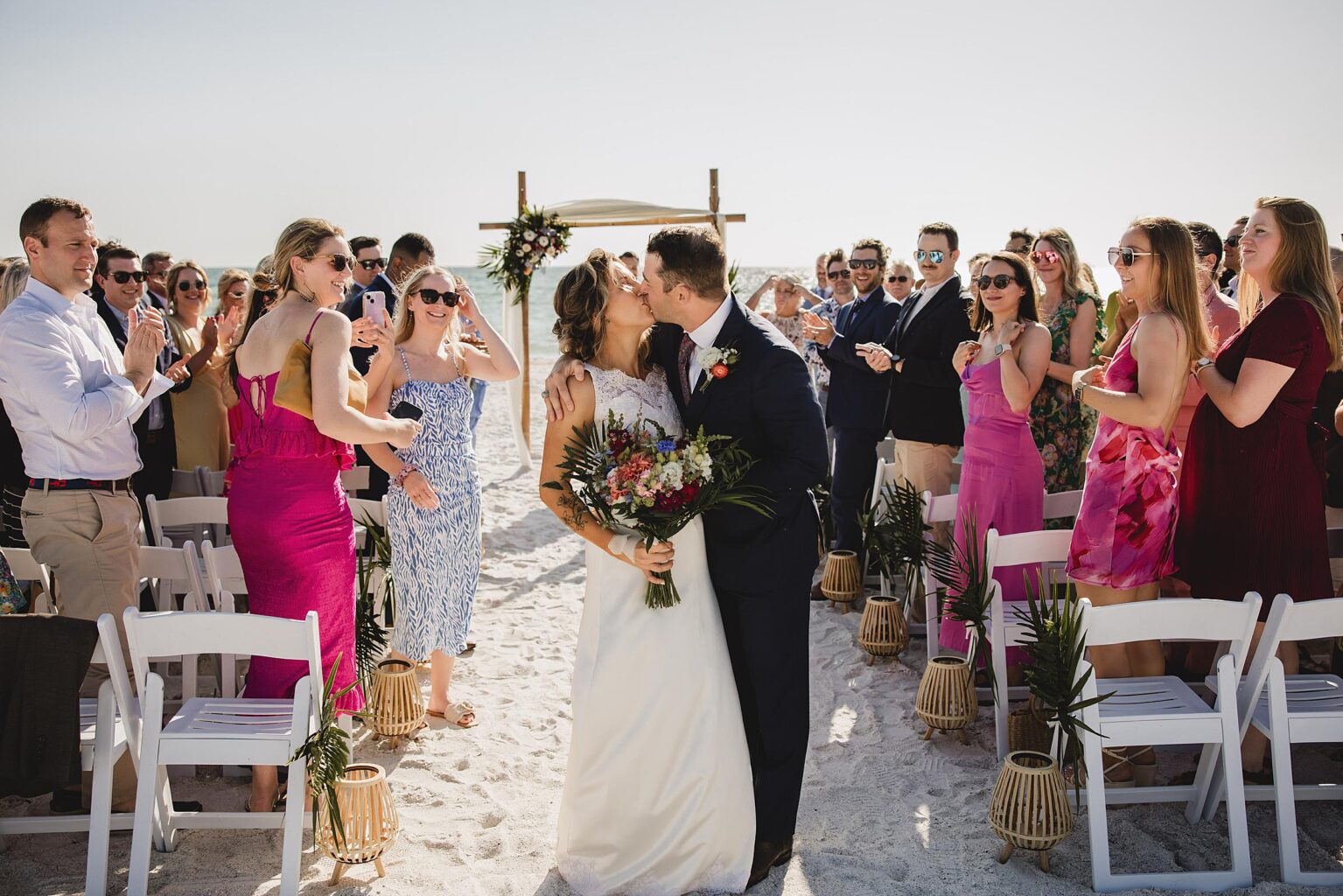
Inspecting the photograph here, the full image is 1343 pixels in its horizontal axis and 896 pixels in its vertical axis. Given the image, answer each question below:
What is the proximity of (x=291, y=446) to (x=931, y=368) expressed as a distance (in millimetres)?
4068

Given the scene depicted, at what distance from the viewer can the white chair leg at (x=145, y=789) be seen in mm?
3439

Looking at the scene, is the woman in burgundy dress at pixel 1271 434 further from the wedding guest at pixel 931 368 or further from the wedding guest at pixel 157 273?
the wedding guest at pixel 157 273

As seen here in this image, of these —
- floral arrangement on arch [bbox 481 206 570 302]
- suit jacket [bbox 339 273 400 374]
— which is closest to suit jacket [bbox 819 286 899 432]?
suit jacket [bbox 339 273 400 374]

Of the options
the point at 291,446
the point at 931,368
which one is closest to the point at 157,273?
the point at 291,446

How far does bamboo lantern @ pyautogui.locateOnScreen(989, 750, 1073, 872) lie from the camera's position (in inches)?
145

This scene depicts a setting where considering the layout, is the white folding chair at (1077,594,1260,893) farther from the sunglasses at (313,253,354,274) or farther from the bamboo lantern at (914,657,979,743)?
the sunglasses at (313,253,354,274)

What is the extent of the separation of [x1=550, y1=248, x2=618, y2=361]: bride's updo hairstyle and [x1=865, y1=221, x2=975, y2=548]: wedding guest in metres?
3.04

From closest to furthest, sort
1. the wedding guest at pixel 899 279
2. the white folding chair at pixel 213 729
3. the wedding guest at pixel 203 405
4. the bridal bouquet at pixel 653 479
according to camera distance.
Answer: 1. the bridal bouquet at pixel 653 479
2. the white folding chair at pixel 213 729
3. the wedding guest at pixel 203 405
4. the wedding guest at pixel 899 279

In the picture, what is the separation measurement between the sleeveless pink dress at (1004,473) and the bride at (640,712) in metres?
2.31

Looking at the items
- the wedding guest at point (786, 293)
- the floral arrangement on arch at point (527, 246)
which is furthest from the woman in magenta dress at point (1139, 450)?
the floral arrangement on arch at point (527, 246)

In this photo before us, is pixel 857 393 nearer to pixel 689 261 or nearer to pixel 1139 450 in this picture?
pixel 1139 450

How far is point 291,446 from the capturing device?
161 inches

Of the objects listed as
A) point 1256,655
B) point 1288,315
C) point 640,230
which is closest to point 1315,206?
point 1288,315

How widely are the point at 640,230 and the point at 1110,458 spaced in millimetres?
9185
